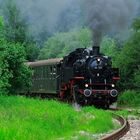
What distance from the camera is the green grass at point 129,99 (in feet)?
95.9

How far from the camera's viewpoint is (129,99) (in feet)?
99.1

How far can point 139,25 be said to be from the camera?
32031 millimetres

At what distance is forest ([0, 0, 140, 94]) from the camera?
2766 centimetres

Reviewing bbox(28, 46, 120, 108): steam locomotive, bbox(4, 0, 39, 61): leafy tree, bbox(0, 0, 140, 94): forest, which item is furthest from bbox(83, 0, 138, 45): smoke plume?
bbox(4, 0, 39, 61): leafy tree

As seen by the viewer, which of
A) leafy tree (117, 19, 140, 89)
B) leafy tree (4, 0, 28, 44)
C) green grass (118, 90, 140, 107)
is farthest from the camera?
leafy tree (4, 0, 28, 44)

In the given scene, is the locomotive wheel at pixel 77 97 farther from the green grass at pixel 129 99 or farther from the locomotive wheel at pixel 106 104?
the green grass at pixel 129 99

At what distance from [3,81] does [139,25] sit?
12.8 m

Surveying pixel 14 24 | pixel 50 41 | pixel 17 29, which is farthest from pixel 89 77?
pixel 50 41

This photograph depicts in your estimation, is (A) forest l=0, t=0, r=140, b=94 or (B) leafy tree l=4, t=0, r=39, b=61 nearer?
(A) forest l=0, t=0, r=140, b=94

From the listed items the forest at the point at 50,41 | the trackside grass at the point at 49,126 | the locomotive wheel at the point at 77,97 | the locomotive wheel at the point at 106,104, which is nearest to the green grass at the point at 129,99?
the forest at the point at 50,41

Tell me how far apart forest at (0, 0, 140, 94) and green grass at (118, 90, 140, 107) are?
0.67m

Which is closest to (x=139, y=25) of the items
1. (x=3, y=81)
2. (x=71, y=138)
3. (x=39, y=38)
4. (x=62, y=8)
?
(x=3, y=81)

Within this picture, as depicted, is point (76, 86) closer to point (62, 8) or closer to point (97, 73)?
point (97, 73)

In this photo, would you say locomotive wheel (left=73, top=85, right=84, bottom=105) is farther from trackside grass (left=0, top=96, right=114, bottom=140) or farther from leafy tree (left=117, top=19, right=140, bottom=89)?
leafy tree (left=117, top=19, right=140, bottom=89)
